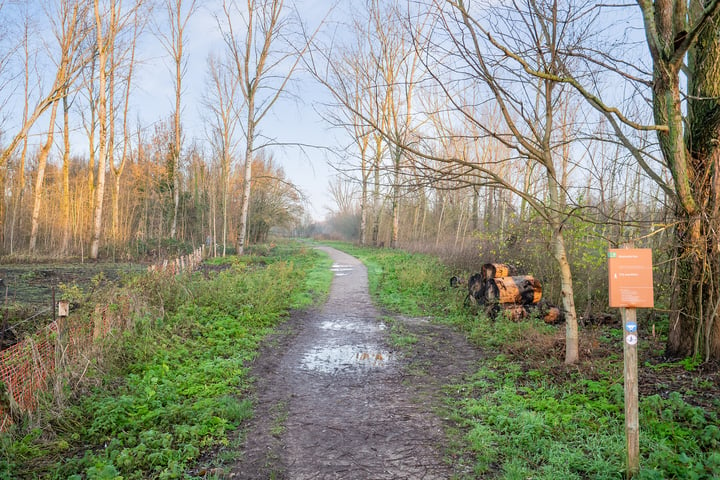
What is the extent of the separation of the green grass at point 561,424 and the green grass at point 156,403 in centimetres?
242

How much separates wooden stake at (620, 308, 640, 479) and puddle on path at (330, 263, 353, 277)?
14439 mm

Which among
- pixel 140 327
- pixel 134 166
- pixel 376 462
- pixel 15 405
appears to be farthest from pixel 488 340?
pixel 134 166

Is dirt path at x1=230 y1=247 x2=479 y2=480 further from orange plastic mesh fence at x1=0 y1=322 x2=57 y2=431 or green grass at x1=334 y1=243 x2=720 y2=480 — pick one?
orange plastic mesh fence at x1=0 y1=322 x2=57 y2=431

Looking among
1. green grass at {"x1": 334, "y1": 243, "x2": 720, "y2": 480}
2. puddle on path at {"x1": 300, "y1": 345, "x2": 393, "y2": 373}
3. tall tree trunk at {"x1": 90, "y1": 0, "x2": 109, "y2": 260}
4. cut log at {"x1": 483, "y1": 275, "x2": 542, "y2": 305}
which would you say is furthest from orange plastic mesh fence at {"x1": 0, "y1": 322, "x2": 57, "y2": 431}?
tall tree trunk at {"x1": 90, "y1": 0, "x2": 109, "y2": 260}

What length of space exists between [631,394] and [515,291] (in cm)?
610

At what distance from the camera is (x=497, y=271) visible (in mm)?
10055

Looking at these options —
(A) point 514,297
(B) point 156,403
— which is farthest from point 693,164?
(B) point 156,403

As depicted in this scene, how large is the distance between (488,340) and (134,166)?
26823mm

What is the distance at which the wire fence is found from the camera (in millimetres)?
4305

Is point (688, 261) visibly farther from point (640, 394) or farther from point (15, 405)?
point (15, 405)

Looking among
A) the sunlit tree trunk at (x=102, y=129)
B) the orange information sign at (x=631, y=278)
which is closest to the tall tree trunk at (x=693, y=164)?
the orange information sign at (x=631, y=278)

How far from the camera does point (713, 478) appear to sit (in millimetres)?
2910

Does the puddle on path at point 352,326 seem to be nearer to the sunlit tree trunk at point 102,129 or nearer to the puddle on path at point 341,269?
the puddle on path at point 341,269

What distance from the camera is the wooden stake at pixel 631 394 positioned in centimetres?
329
